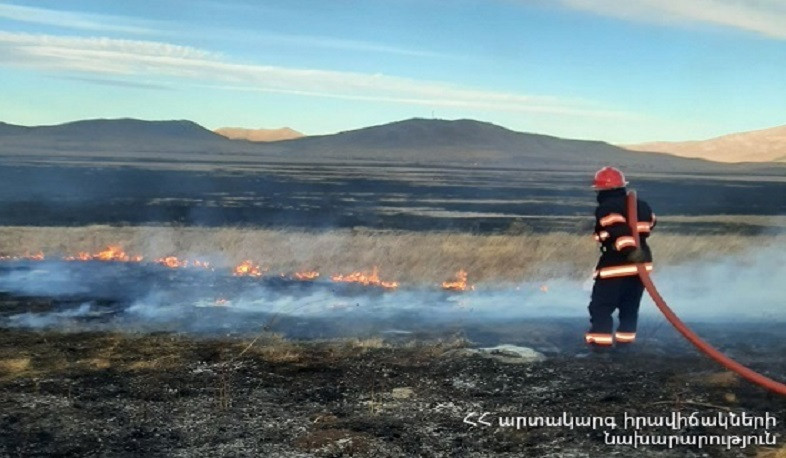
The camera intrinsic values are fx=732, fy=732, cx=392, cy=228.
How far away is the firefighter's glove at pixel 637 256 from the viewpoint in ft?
26.3

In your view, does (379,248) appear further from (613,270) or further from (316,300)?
(613,270)

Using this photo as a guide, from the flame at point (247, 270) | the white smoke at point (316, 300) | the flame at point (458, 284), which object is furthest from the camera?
the flame at point (247, 270)

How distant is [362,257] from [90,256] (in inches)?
256

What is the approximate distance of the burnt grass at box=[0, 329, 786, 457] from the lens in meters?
5.87

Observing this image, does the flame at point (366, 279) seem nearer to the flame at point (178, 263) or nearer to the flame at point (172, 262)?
the flame at point (178, 263)

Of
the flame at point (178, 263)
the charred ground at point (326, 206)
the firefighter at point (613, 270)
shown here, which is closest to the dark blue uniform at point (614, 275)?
the firefighter at point (613, 270)

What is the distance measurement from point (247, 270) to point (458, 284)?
4625 mm

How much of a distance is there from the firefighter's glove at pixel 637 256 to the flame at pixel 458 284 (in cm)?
587

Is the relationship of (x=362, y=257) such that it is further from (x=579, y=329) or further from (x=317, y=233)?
(x=579, y=329)

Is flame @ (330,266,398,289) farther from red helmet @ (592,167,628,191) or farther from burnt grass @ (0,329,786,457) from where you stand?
red helmet @ (592,167,628,191)

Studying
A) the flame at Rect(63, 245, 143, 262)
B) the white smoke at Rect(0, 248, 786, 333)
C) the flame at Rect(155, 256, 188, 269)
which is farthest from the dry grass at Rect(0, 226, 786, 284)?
the white smoke at Rect(0, 248, 786, 333)

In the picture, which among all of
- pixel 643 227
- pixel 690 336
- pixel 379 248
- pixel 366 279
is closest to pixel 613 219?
pixel 643 227

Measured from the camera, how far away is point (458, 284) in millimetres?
14328

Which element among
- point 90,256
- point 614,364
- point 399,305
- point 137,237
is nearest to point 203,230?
point 137,237
